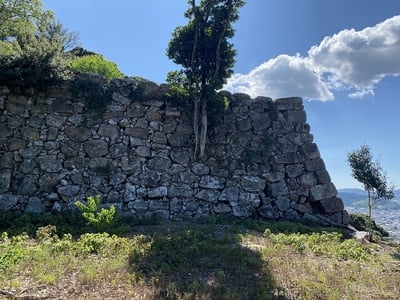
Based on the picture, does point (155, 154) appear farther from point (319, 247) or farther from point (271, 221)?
point (319, 247)

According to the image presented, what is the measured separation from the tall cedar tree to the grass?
4375 millimetres

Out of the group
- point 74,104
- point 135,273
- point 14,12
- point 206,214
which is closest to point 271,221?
point 206,214

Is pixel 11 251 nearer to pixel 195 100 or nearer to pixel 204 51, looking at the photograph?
pixel 195 100

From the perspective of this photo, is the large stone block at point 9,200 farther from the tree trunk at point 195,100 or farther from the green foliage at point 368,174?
the green foliage at point 368,174

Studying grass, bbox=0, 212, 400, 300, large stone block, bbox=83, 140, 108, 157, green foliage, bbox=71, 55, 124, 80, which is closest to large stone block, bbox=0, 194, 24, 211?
grass, bbox=0, 212, 400, 300

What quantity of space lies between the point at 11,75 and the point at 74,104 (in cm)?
180

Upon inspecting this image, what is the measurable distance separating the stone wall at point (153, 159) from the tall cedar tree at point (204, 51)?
0.54 m

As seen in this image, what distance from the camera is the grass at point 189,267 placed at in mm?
4047

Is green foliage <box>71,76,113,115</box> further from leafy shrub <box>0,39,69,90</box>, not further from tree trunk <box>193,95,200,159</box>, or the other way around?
tree trunk <box>193,95,200,159</box>

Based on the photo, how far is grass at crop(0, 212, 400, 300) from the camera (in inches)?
159

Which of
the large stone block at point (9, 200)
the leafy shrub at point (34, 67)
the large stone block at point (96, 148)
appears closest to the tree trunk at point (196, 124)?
the large stone block at point (96, 148)

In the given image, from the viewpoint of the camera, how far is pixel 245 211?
9.62 m

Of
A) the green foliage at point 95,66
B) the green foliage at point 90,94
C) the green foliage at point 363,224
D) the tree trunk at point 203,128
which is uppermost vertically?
the green foliage at point 95,66

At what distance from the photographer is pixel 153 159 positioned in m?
9.62
